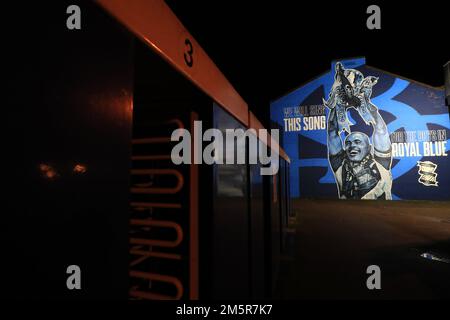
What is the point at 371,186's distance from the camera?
1845 cm

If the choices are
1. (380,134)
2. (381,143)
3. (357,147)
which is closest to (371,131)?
(380,134)

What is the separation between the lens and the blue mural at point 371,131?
57.6 feet

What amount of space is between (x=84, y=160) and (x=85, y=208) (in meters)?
0.14

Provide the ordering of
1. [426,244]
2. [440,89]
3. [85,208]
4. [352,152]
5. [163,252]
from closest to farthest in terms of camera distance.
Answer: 1. [85,208]
2. [163,252]
3. [426,244]
4. [440,89]
5. [352,152]

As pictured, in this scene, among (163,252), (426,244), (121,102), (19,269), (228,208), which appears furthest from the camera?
(426,244)

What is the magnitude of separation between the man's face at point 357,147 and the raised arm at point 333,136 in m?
0.70

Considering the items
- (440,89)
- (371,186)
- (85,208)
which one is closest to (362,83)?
(440,89)

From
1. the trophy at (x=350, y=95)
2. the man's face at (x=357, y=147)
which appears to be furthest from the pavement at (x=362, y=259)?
the trophy at (x=350, y=95)

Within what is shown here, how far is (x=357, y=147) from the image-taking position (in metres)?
18.7

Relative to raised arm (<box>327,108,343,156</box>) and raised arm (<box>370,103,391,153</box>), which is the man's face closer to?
raised arm (<box>370,103,391,153</box>)

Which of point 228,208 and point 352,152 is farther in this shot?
point 352,152

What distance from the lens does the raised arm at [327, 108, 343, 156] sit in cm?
1930

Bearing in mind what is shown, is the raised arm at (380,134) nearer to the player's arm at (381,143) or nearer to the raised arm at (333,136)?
the player's arm at (381,143)

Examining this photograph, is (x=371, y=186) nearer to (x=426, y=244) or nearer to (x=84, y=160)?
(x=426, y=244)
